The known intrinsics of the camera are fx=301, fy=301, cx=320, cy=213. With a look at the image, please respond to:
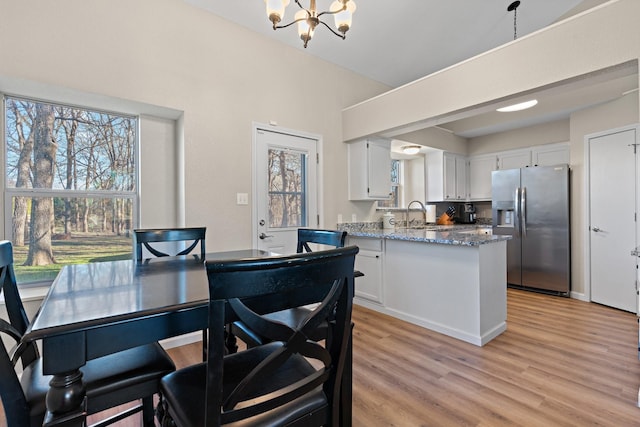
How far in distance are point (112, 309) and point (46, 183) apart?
6.52ft

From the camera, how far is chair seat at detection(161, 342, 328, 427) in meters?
0.90

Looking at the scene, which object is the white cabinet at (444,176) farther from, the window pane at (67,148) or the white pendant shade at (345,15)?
the window pane at (67,148)

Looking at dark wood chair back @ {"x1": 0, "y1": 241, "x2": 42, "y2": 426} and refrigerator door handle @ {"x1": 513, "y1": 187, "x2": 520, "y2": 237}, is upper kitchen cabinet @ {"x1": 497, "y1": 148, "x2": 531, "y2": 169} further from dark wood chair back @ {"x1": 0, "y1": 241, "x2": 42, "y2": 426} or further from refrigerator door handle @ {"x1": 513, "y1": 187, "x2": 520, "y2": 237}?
dark wood chair back @ {"x1": 0, "y1": 241, "x2": 42, "y2": 426}

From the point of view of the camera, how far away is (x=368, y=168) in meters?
3.80

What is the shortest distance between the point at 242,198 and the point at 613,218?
162 inches

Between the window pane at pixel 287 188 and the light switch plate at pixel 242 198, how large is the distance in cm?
30

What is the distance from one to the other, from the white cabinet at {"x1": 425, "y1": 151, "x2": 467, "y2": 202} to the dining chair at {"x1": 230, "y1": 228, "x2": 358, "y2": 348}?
361cm

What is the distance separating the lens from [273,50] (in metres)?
3.22

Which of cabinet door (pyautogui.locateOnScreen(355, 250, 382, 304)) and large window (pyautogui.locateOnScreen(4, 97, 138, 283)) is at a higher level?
large window (pyautogui.locateOnScreen(4, 97, 138, 283))

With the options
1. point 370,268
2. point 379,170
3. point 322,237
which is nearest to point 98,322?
point 322,237

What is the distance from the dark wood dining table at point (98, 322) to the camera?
2.73 ft

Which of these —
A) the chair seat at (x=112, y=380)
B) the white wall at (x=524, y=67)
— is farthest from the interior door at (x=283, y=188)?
the chair seat at (x=112, y=380)

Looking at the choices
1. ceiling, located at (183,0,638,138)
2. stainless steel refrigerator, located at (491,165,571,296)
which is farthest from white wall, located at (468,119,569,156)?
stainless steel refrigerator, located at (491,165,571,296)

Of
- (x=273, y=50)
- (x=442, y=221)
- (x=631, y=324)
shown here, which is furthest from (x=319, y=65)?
(x=631, y=324)
